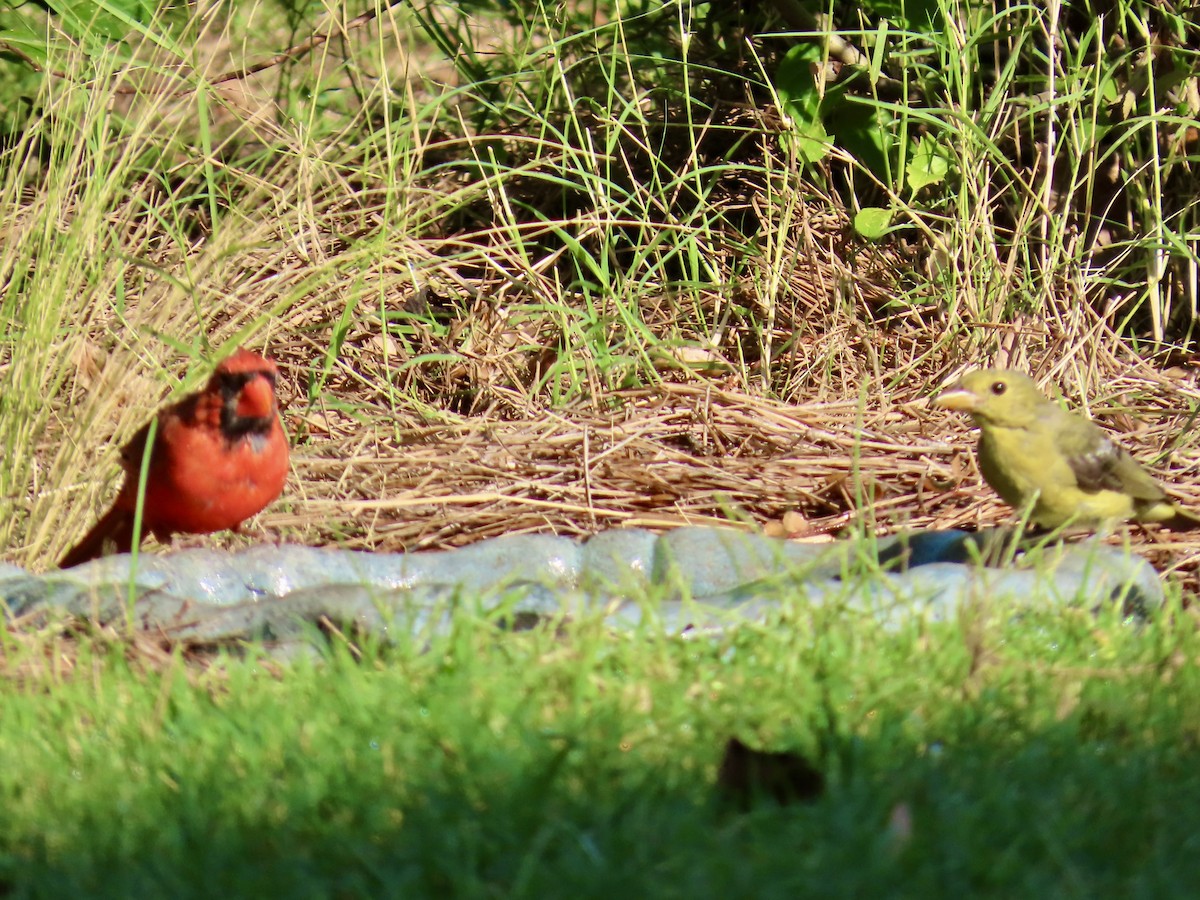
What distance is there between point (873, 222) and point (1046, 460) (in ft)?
5.11

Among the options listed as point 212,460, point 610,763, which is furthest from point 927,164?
point 610,763

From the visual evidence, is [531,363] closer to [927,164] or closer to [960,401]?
[927,164]

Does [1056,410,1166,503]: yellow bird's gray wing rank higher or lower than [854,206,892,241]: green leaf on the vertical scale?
lower

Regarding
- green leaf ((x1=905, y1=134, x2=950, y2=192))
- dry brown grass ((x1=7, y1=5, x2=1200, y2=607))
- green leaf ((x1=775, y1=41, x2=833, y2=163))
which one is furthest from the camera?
green leaf ((x1=775, y1=41, x2=833, y2=163))

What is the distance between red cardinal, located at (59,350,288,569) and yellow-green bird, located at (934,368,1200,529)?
5.37ft

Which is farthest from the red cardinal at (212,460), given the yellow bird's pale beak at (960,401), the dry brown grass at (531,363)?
the yellow bird's pale beak at (960,401)

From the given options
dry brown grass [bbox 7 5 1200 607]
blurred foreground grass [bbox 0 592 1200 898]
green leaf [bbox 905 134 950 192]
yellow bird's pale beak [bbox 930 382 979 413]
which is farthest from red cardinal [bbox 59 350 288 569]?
green leaf [bbox 905 134 950 192]

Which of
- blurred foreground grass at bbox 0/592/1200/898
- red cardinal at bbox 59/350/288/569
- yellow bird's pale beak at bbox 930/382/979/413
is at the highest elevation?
yellow bird's pale beak at bbox 930/382/979/413

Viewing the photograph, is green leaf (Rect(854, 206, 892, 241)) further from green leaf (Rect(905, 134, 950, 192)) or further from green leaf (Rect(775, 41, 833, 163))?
green leaf (Rect(775, 41, 833, 163))

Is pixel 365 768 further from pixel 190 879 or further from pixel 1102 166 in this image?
pixel 1102 166

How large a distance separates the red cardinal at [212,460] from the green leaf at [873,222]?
206 centimetres

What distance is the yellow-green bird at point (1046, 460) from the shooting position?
12.1 ft

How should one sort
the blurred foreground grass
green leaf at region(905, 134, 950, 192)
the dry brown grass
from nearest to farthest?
the blurred foreground grass < the dry brown grass < green leaf at region(905, 134, 950, 192)

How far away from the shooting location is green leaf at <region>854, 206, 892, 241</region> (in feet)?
16.5
